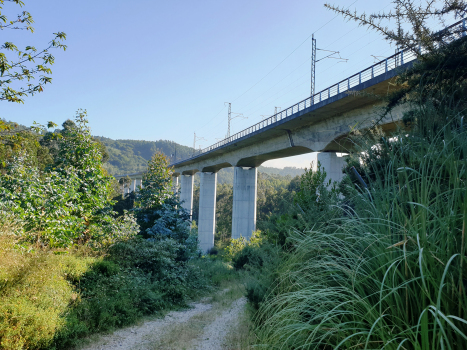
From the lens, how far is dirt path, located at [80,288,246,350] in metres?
5.39

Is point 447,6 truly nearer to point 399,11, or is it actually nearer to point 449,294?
point 399,11

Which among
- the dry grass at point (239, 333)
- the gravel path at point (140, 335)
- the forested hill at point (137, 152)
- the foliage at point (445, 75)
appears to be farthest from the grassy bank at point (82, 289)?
the forested hill at point (137, 152)

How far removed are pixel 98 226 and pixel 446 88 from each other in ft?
28.0

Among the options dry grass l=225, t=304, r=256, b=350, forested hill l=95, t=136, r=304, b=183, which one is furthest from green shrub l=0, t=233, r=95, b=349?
forested hill l=95, t=136, r=304, b=183

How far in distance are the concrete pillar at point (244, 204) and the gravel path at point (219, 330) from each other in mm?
21841

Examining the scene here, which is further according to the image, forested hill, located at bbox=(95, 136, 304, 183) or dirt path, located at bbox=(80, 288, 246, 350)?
forested hill, located at bbox=(95, 136, 304, 183)

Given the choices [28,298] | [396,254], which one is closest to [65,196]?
[28,298]

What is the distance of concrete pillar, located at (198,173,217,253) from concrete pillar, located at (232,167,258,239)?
251 inches

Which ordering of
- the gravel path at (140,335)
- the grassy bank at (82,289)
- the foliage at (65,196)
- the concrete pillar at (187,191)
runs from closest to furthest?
the grassy bank at (82,289)
the gravel path at (140,335)
the foliage at (65,196)
the concrete pillar at (187,191)

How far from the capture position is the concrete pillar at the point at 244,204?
2972 centimetres

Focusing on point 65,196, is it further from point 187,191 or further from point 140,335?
point 187,191

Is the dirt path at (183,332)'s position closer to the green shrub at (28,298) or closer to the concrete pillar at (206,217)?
the green shrub at (28,298)

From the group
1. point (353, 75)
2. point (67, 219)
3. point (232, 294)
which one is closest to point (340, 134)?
point (353, 75)

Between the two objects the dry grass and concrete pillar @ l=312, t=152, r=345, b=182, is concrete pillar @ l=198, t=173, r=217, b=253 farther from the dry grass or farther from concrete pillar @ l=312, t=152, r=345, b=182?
the dry grass
